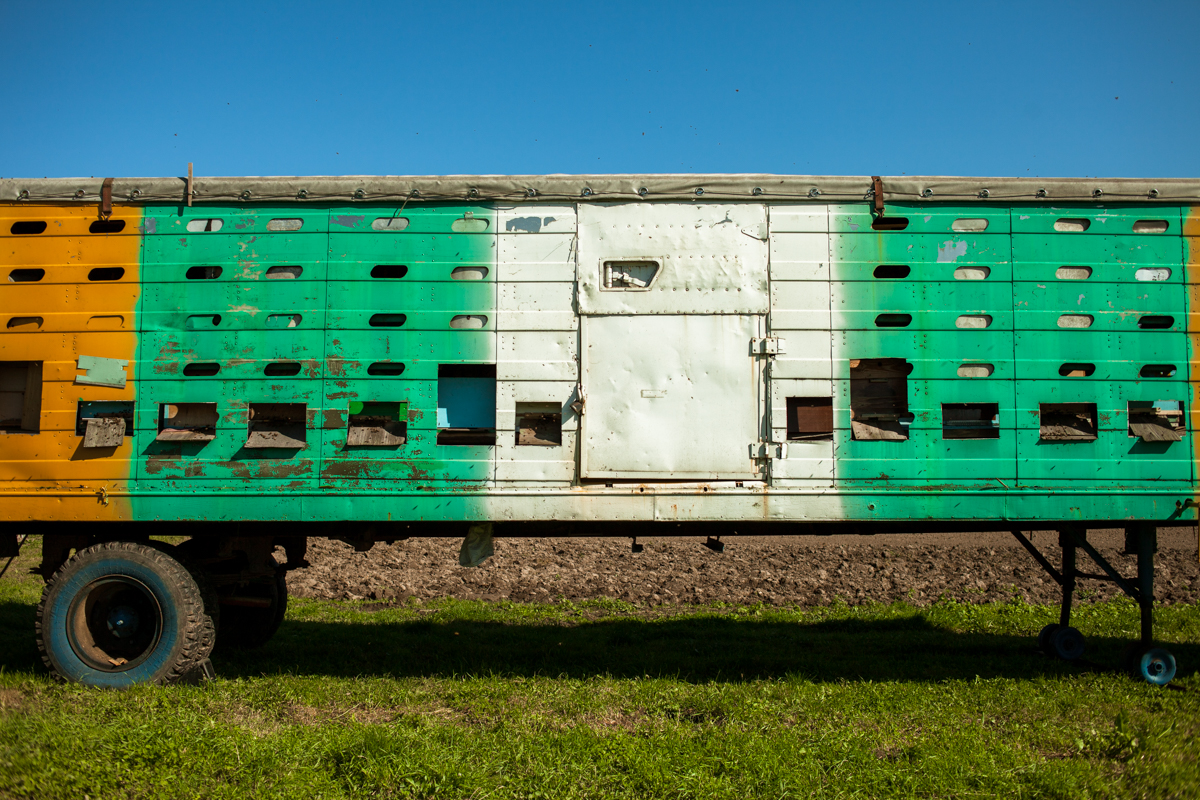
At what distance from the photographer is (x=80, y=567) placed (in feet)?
16.6

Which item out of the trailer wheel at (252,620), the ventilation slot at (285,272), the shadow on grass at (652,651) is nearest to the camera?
the ventilation slot at (285,272)

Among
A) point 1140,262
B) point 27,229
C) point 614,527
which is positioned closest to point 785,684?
point 614,527

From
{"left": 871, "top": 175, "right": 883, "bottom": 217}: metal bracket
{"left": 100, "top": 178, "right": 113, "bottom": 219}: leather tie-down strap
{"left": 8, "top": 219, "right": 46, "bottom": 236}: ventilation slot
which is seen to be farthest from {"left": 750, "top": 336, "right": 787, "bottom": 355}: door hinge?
{"left": 8, "top": 219, "right": 46, "bottom": 236}: ventilation slot

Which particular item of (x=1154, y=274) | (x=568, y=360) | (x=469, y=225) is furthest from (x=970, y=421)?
(x=469, y=225)

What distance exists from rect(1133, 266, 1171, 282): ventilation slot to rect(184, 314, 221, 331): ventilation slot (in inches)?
255

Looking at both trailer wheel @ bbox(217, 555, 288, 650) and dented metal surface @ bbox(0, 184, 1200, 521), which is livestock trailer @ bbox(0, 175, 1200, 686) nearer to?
dented metal surface @ bbox(0, 184, 1200, 521)

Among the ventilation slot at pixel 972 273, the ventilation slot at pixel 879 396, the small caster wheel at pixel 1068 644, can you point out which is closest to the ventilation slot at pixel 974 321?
the ventilation slot at pixel 972 273

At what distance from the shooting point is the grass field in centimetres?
368

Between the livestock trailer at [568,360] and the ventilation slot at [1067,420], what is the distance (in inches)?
1.7

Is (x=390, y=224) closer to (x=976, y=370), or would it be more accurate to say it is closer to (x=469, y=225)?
(x=469, y=225)

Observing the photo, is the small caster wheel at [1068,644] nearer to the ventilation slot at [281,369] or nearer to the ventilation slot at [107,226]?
the ventilation slot at [281,369]

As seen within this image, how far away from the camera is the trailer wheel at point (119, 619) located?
4.98m

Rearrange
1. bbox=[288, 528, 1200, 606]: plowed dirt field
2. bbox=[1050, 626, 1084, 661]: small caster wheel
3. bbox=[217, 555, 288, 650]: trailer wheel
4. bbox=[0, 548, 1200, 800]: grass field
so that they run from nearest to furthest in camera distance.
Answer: bbox=[0, 548, 1200, 800]: grass field
bbox=[1050, 626, 1084, 661]: small caster wheel
bbox=[217, 555, 288, 650]: trailer wheel
bbox=[288, 528, 1200, 606]: plowed dirt field

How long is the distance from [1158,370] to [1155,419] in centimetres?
35
